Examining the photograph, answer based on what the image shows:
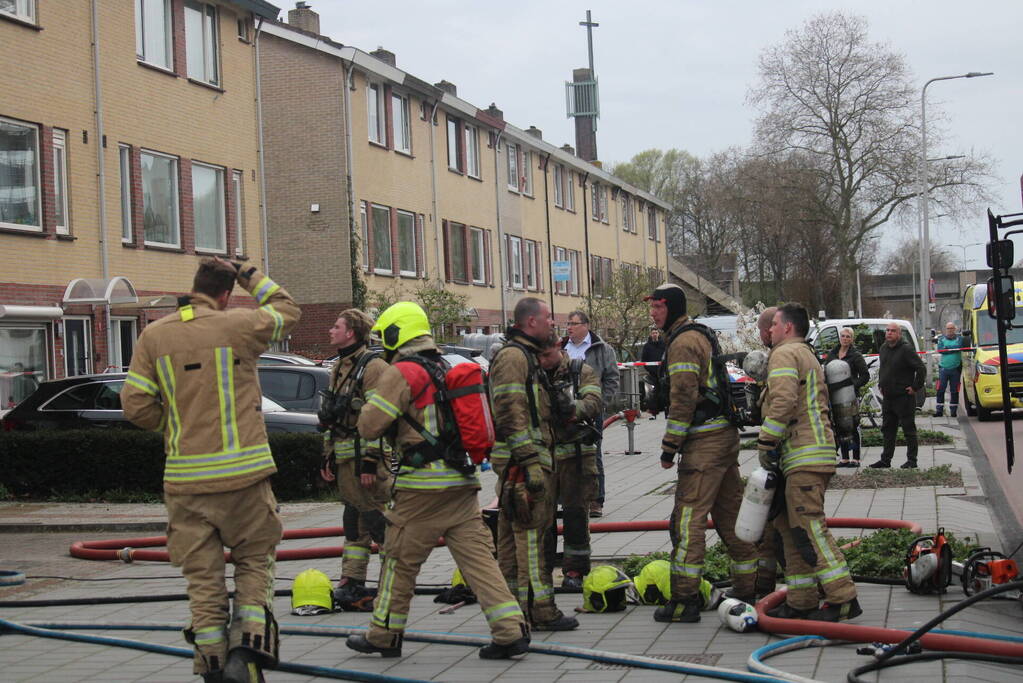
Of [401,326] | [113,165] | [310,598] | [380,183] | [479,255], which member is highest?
[380,183]

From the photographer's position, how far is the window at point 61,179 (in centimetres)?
2014

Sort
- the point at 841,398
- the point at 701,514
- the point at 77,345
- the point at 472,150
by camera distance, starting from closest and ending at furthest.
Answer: the point at 701,514 → the point at 841,398 → the point at 77,345 → the point at 472,150

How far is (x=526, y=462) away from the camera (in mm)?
7074

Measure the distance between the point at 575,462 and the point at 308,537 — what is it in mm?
3718

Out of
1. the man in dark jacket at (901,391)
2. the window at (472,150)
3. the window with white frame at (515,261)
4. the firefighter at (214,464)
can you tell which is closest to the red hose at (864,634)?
the firefighter at (214,464)

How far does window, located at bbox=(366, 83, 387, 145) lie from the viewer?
32713mm

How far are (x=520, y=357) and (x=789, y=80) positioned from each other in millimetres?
53205

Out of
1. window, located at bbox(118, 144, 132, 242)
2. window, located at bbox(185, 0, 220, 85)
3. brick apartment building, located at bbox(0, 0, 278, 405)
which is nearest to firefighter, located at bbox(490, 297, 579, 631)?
brick apartment building, located at bbox(0, 0, 278, 405)

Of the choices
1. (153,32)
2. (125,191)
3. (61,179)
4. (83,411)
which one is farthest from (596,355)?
(153,32)

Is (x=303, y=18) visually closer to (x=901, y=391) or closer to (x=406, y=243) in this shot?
(x=406, y=243)

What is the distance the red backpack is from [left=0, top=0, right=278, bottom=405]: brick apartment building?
13559 millimetres

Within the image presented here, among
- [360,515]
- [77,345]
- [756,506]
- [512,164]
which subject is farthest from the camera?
[512,164]

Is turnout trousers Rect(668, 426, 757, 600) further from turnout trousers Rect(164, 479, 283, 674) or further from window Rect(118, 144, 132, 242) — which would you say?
window Rect(118, 144, 132, 242)

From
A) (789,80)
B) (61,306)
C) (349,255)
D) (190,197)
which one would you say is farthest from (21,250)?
(789,80)
